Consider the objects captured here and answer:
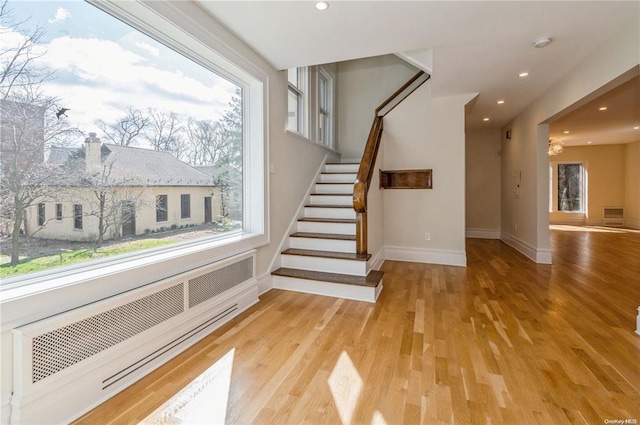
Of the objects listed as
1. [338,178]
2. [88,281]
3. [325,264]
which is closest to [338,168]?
[338,178]

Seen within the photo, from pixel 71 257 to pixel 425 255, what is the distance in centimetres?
428

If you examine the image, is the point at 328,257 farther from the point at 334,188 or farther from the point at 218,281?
the point at 334,188

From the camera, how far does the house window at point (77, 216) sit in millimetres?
1681

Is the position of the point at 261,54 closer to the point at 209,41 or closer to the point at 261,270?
the point at 209,41

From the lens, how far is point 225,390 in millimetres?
1688

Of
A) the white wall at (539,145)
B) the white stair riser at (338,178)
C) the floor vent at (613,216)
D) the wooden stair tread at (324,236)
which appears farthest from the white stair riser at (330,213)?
the floor vent at (613,216)

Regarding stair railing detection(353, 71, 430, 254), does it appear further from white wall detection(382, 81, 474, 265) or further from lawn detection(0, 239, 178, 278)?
lawn detection(0, 239, 178, 278)

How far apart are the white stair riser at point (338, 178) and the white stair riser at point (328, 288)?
198 centimetres

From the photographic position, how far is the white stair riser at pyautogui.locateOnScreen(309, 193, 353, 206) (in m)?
4.34

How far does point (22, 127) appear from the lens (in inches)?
57.1

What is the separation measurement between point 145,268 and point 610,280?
5.08 meters

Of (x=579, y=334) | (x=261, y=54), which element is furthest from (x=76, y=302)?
(x=579, y=334)

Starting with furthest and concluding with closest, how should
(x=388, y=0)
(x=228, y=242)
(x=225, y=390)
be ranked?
(x=228, y=242), (x=388, y=0), (x=225, y=390)

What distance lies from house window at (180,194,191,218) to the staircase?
4.21ft
